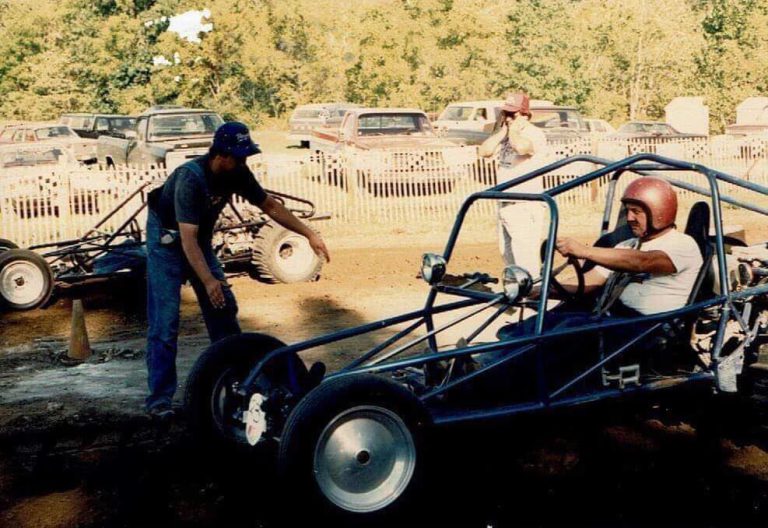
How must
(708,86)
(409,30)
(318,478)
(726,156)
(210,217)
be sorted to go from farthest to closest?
1. (708,86)
2. (409,30)
3. (726,156)
4. (210,217)
5. (318,478)

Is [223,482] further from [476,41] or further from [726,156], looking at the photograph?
[476,41]

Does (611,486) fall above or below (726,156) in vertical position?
below

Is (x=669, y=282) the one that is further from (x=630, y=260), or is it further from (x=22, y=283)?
(x=22, y=283)

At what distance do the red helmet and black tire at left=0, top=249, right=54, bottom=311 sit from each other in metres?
6.45

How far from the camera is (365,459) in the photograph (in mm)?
4184

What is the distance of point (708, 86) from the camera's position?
129 feet

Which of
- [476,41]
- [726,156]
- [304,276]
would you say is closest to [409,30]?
[476,41]

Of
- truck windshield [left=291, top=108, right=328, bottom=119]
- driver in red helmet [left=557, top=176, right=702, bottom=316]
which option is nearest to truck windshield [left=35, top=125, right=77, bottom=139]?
truck windshield [left=291, top=108, right=328, bottom=119]

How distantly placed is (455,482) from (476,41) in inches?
1119

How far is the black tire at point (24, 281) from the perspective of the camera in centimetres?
957

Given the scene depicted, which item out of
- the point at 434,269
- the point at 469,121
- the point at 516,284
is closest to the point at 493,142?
the point at 434,269

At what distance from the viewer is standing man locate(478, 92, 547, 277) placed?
831cm

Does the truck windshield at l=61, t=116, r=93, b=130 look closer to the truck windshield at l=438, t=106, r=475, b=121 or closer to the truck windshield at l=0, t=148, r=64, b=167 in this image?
the truck windshield at l=0, t=148, r=64, b=167

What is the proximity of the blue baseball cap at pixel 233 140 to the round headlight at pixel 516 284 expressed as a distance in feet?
5.52
